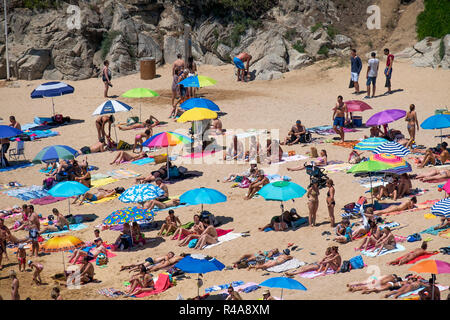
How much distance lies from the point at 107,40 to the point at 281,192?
22.2 meters

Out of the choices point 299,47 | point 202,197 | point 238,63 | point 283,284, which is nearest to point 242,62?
point 238,63

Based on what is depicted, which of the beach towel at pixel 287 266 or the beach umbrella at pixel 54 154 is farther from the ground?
the beach umbrella at pixel 54 154

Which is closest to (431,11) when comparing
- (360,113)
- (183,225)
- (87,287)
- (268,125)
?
(360,113)

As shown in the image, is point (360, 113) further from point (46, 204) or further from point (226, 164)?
point (46, 204)

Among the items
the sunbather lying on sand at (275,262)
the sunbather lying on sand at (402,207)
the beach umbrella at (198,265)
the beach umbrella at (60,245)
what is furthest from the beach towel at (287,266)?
the beach umbrella at (60,245)

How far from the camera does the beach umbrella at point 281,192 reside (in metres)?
17.9

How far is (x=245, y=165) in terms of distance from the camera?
23.7m

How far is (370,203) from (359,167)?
1057 mm

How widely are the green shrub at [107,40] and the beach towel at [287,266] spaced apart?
2371 cm

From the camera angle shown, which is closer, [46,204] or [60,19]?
[46,204]

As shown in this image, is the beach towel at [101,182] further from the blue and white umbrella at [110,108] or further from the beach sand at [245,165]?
the blue and white umbrella at [110,108]

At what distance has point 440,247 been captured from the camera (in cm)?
1539

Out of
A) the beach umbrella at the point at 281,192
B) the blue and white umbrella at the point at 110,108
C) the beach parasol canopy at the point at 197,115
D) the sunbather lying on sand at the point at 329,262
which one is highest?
the beach parasol canopy at the point at 197,115

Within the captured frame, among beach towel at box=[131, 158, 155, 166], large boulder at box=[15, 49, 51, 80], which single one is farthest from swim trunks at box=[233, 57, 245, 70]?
beach towel at box=[131, 158, 155, 166]
